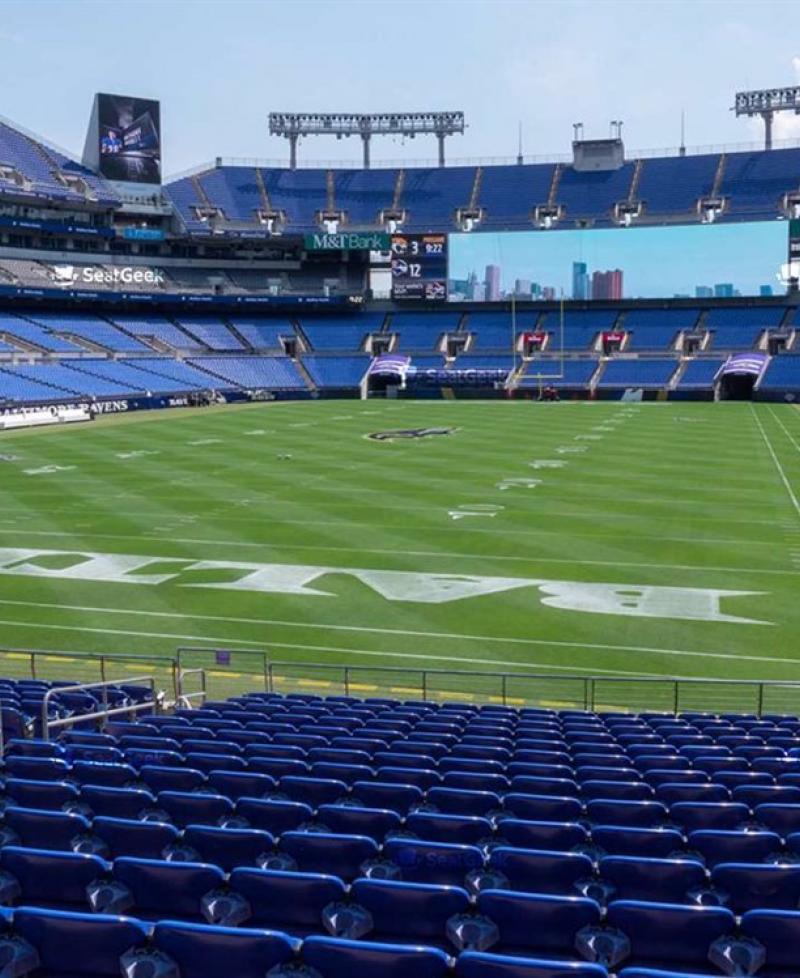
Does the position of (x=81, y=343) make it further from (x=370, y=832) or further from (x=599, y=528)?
(x=370, y=832)

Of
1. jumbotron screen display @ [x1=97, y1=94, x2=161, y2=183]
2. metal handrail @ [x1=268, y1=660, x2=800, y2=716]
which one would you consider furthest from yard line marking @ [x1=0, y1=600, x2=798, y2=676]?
jumbotron screen display @ [x1=97, y1=94, x2=161, y2=183]

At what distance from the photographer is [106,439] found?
52.6m

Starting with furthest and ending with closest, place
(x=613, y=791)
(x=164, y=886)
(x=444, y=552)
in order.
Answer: (x=444, y=552)
(x=613, y=791)
(x=164, y=886)

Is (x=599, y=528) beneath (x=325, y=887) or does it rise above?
beneath

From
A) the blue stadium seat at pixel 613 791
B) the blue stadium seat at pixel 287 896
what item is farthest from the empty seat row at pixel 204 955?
the blue stadium seat at pixel 613 791

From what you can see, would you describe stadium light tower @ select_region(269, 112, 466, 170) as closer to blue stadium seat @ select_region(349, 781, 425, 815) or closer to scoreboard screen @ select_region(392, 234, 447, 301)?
scoreboard screen @ select_region(392, 234, 447, 301)

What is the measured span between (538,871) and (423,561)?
1962 centimetres

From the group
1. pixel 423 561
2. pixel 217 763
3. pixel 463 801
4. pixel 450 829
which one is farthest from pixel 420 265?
pixel 450 829

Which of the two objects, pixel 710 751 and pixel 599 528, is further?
pixel 599 528

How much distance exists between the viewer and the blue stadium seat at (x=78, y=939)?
475cm

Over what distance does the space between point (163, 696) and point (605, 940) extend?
39.2ft

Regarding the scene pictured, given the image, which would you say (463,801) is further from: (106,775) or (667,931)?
(667,931)

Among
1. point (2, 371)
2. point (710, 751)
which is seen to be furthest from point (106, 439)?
point (710, 751)

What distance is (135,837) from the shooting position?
260 inches
